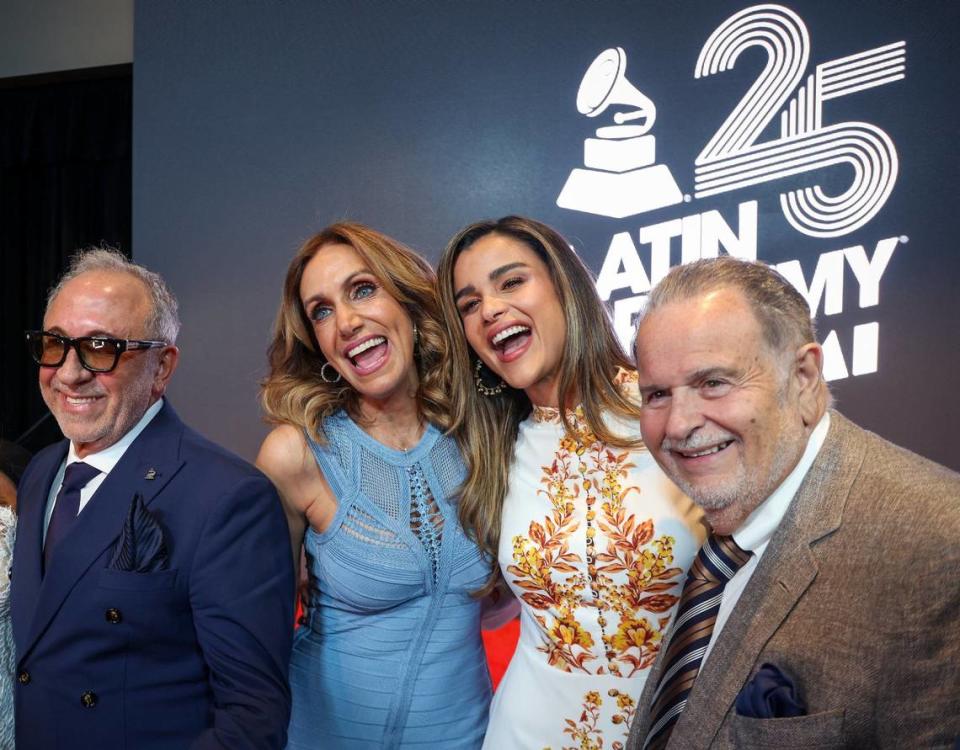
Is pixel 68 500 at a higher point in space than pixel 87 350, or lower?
lower

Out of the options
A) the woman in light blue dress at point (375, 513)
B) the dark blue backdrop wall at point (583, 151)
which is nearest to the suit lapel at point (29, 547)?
the woman in light blue dress at point (375, 513)

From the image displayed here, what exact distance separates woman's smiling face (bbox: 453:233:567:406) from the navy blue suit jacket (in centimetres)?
80

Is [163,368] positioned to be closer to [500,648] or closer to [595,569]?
[595,569]

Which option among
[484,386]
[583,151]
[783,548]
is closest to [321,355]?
[484,386]

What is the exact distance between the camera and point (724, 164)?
433 centimetres

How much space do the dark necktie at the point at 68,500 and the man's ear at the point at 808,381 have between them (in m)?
1.37

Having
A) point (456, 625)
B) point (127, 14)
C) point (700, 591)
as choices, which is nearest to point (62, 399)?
point (456, 625)

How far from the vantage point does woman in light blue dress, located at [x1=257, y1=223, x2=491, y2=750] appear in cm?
221

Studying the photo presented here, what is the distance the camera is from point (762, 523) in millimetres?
1438

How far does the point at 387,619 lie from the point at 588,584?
0.53 metres

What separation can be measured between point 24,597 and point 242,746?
0.55 m

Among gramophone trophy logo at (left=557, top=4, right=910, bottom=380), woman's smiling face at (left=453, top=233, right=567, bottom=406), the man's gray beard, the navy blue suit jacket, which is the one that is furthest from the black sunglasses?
gramophone trophy logo at (left=557, top=4, right=910, bottom=380)

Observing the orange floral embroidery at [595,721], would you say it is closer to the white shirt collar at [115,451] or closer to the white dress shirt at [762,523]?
the white dress shirt at [762,523]

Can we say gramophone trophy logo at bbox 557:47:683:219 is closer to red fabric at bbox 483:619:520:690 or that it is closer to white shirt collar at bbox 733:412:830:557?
red fabric at bbox 483:619:520:690
